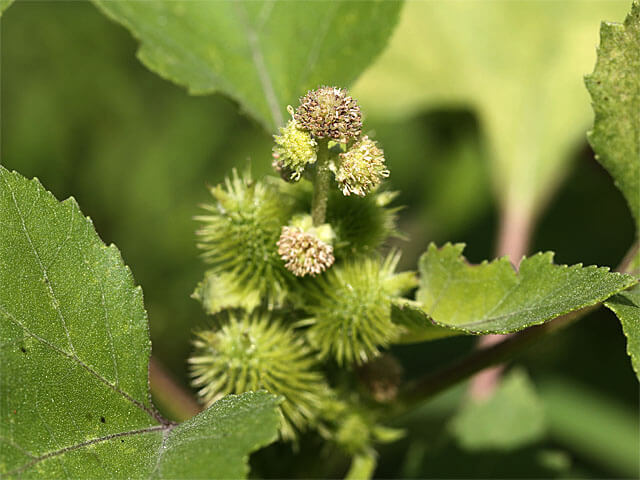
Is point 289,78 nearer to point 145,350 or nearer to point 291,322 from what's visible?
point 291,322

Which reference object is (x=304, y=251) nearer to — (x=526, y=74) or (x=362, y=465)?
(x=362, y=465)

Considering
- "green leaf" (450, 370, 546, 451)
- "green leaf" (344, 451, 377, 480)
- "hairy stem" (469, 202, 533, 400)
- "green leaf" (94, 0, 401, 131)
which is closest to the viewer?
"green leaf" (344, 451, 377, 480)

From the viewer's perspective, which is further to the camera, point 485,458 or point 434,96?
point 434,96

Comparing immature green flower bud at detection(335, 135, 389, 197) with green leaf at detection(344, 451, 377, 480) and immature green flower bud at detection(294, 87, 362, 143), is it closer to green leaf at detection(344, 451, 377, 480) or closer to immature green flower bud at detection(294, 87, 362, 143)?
immature green flower bud at detection(294, 87, 362, 143)

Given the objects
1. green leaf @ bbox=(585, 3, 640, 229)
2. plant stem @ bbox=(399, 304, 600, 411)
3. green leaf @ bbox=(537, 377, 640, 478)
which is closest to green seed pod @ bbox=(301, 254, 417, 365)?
plant stem @ bbox=(399, 304, 600, 411)

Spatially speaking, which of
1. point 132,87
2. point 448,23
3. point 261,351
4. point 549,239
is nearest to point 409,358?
point 549,239
